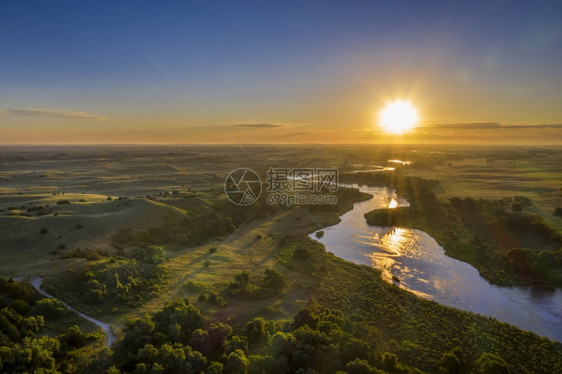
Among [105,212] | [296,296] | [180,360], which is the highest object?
[105,212]

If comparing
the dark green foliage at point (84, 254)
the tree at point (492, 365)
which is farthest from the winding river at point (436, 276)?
the dark green foliage at point (84, 254)

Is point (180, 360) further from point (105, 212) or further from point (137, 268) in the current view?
point (105, 212)

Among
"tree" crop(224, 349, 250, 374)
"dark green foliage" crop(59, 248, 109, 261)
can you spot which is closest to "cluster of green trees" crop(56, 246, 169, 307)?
"dark green foliage" crop(59, 248, 109, 261)

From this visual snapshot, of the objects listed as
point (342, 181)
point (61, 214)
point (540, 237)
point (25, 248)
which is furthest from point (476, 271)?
point (342, 181)

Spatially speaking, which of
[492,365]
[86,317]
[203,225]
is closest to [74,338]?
[86,317]

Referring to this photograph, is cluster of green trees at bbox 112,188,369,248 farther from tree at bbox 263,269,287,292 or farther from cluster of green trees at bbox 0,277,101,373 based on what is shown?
tree at bbox 263,269,287,292

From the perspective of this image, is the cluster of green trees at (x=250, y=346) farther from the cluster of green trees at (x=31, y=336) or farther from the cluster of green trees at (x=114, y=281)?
the cluster of green trees at (x=114, y=281)
